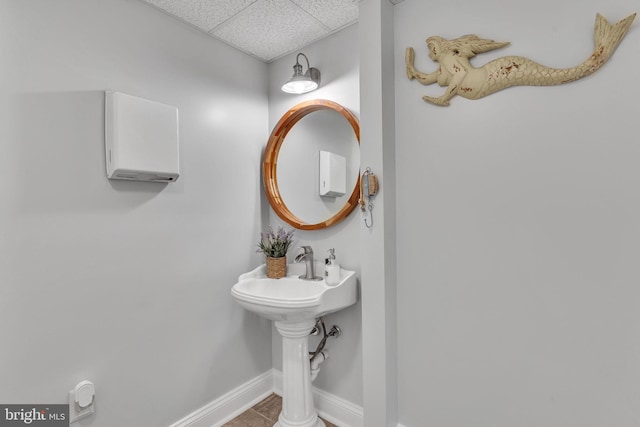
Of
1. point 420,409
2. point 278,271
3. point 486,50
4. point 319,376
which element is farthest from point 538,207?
point 319,376

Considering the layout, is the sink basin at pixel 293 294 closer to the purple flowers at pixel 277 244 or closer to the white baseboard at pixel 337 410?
the purple flowers at pixel 277 244

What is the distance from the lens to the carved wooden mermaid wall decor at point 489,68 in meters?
1.06

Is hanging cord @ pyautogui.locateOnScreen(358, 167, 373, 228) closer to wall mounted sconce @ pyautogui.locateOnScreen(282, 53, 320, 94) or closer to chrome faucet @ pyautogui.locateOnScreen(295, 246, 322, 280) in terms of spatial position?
chrome faucet @ pyautogui.locateOnScreen(295, 246, 322, 280)

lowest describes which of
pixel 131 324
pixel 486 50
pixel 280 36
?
pixel 131 324

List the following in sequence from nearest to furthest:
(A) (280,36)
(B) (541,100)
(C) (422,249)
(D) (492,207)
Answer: (B) (541,100) < (D) (492,207) < (C) (422,249) < (A) (280,36)

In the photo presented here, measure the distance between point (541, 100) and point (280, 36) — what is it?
4.54 ft

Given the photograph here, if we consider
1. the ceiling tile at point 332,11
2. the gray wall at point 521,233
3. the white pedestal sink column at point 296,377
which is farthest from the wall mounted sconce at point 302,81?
the white pedestal sink column at point 296,377

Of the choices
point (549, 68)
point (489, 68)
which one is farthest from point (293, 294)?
point (549, 68)

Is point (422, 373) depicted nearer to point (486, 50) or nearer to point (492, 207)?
point (492, 207)

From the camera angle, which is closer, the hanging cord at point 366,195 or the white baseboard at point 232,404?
the hanging cord at point 366,195

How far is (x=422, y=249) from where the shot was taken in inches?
57.6

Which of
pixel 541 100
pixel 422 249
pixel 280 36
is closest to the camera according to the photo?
pixel 541 100

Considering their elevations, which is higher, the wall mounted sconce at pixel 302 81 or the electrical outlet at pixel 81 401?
the wall mounted sconce at pixel 302 81

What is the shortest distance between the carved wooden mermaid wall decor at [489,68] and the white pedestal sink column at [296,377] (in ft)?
4.33
